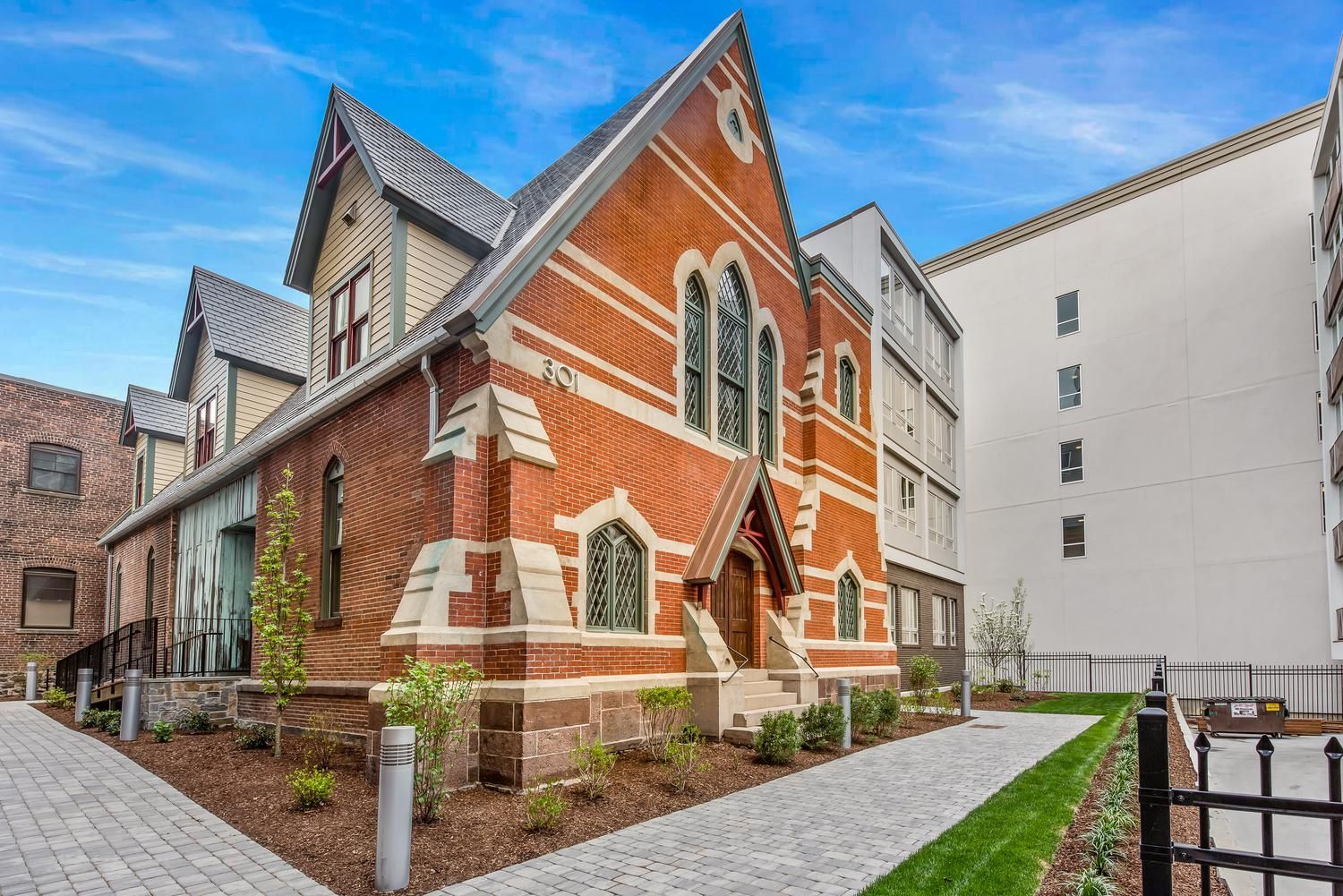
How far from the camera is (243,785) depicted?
9.62 m

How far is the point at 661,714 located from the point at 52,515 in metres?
24.9

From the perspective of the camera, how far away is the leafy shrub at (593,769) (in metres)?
8.79

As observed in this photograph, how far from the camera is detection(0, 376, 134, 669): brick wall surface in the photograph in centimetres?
2580

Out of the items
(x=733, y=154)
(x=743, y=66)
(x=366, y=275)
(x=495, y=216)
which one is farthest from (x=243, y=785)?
(x=743, y=66)

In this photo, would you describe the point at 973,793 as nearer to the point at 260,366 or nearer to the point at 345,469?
the point at 345,469

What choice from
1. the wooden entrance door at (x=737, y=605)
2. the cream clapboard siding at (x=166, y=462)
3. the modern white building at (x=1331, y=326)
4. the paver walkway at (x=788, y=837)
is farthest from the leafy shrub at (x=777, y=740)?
the modern white building at (x=1331, y=326)

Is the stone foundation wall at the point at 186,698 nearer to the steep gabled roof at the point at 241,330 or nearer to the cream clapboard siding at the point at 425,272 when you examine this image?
the steep gabled roof at the point at 241,330

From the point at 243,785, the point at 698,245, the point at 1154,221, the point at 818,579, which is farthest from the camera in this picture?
the point at 1154,221

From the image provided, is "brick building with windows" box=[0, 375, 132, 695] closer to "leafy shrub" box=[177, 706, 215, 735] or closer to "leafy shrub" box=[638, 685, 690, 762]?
"leafy shrub" box=[177, 706, 215, 735]

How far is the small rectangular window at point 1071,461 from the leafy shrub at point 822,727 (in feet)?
80.5

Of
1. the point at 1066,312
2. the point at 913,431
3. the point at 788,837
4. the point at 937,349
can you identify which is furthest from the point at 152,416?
the point at 1066,312

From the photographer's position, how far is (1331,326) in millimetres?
25547

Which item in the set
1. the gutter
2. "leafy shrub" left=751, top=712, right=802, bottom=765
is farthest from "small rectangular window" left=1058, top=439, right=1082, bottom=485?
the gutter

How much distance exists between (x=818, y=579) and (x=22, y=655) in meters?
24.3
